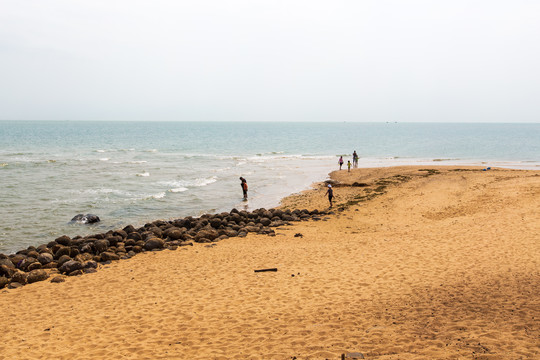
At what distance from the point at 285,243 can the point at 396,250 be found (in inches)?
190

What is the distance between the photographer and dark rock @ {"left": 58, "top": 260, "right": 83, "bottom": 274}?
13.5 meters

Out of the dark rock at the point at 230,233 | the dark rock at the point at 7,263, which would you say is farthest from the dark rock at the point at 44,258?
the dark rock at the point at 230,233

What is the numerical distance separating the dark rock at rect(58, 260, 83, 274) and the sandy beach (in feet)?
2.30

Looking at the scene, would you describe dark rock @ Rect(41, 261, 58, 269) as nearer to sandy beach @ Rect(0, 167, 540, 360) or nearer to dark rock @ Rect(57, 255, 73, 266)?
dark rock @ Rect(57, 255, 73, 266)

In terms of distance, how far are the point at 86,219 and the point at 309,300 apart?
17.5 m

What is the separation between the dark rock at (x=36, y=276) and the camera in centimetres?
1282

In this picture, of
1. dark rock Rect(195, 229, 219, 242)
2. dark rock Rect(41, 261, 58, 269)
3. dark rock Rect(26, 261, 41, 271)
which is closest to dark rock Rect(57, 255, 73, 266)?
dark rock Rect(41, 261, 58, 269)

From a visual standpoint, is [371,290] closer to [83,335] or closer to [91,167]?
[83,335]

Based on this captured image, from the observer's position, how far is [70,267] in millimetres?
13570

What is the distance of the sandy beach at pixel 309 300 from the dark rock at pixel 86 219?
9.03 meters

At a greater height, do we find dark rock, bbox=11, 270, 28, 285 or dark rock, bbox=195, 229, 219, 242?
dark rock, bbox=195, 229, 219, 242

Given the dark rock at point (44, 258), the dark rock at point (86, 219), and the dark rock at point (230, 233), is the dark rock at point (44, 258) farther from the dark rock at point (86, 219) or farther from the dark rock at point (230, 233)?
the dark rock at point (86, 219)

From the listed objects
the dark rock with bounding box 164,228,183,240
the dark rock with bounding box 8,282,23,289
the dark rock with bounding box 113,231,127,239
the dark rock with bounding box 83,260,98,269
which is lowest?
the dark rock with bounding box 8,282,23,289

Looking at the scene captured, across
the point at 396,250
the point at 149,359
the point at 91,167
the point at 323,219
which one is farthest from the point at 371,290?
the point at 91,167
